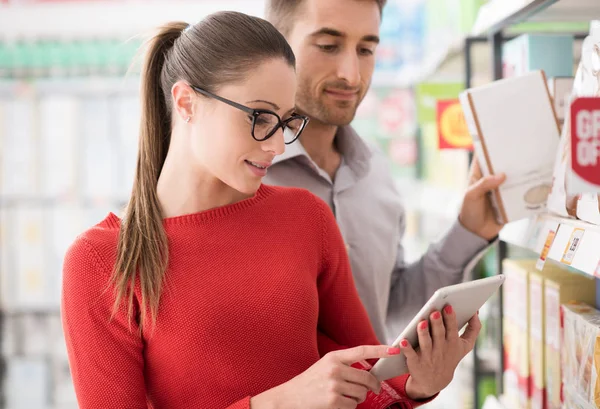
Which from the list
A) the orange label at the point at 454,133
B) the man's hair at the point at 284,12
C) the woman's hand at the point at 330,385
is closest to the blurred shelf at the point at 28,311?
the orange label at the point at 454,133

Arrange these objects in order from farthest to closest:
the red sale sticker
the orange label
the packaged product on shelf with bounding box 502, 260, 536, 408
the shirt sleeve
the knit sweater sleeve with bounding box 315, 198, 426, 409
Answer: the orange label < the shirt sleeve < the packaged product on shelf with bounding box 502, 260, 536, 408 < the knit sweater sleeve with bounding box 315, 198, 426, 409 < the red sale sticker

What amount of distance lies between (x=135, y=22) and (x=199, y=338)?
4749mm

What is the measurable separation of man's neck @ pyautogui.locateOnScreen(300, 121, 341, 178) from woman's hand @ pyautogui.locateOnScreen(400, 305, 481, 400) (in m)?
0.78

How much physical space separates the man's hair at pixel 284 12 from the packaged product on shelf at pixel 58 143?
3.66m

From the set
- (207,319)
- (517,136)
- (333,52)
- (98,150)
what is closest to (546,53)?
(517,136)

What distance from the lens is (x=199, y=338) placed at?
4.67 ft

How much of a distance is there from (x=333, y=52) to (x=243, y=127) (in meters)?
0.58

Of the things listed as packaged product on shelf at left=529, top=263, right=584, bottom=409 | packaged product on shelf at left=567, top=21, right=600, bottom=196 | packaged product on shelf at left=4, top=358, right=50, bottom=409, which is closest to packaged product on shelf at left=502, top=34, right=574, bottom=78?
packaged product on shelf at left=567, top=21, right=600, bottom=196

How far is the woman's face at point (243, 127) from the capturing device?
1.40 metres

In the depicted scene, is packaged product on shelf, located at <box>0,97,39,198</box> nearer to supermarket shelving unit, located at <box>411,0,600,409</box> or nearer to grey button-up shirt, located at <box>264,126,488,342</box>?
supermarket shelving unit, located at <box>411,0,600,409</box>

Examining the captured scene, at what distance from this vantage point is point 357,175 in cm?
207

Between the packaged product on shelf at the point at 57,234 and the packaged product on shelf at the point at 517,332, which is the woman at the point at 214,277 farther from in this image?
the packaged product on shelf at the point at 57,234

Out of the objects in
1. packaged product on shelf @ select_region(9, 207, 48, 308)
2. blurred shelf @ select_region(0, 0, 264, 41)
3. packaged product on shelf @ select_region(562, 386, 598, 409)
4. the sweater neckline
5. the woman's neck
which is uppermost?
blurred shelf @ select_region(0, 0, 264, 41)

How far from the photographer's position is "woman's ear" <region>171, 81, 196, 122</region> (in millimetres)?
1464
